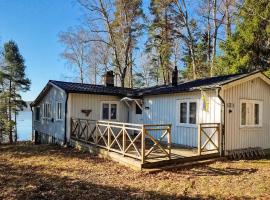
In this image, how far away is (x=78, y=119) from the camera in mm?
12438

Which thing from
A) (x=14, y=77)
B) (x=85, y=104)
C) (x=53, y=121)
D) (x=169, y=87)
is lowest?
(x=53, y=121)

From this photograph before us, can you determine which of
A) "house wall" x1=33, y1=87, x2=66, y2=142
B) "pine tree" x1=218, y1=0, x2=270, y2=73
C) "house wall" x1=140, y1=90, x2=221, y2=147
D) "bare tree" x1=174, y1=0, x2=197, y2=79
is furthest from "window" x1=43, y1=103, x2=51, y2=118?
"pine tree" x1=218, y1=0, x2=270, y2=73

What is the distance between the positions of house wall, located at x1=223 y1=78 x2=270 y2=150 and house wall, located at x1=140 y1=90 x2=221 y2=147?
51cm

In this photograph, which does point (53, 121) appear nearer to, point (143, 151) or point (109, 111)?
point (109, 111)

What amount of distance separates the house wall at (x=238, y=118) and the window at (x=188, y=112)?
145 centimetres

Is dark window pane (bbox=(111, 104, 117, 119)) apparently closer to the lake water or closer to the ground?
the ground

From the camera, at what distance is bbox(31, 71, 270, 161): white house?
1017 cm

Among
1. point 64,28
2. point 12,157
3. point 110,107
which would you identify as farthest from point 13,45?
point 12,157

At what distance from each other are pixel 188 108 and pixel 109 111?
199 inches

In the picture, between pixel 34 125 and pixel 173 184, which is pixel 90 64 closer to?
pixel 34 125

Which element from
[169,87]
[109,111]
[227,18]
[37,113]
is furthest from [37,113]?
[227,18]

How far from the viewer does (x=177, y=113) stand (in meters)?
11.8

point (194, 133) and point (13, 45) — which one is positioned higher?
point (13, 45)

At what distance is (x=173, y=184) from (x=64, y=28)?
86.7ft
